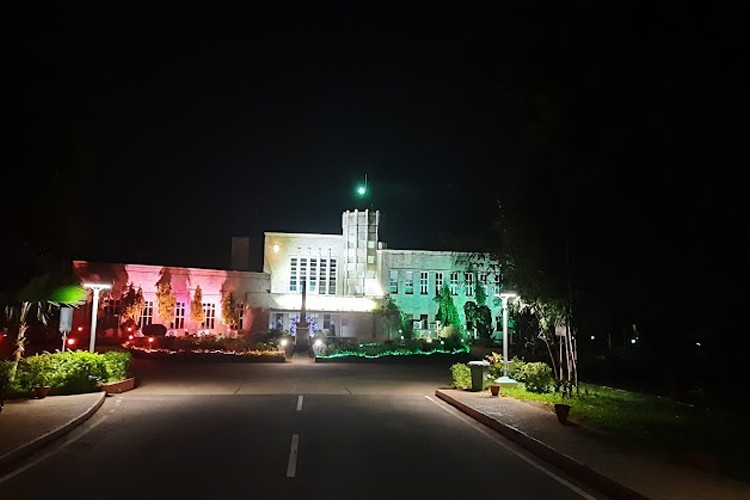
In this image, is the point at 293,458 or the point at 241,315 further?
the point at 241,315

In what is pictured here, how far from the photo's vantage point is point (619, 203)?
1338 cm

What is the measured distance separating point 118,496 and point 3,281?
985 centimetres

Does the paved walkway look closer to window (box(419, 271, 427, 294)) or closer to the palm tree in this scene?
the palm tree

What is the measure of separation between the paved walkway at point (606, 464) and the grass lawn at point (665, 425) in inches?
22.0

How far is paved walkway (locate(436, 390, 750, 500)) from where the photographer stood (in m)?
7.93

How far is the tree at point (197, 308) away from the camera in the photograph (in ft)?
146

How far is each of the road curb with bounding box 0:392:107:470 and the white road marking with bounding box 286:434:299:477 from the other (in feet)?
12.7

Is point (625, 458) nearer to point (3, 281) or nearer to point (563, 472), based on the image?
point (563, 472)

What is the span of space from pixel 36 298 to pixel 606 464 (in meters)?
14.2

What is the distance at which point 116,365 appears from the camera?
20594 mm

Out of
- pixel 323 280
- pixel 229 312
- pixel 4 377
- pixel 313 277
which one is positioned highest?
pixel 313 277

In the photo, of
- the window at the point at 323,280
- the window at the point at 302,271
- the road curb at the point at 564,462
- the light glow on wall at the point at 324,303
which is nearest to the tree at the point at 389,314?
the light glow on wall at the point at 324,303

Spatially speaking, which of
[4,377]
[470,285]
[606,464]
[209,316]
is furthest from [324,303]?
[606,464]

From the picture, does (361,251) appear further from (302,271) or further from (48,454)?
(48,454)
